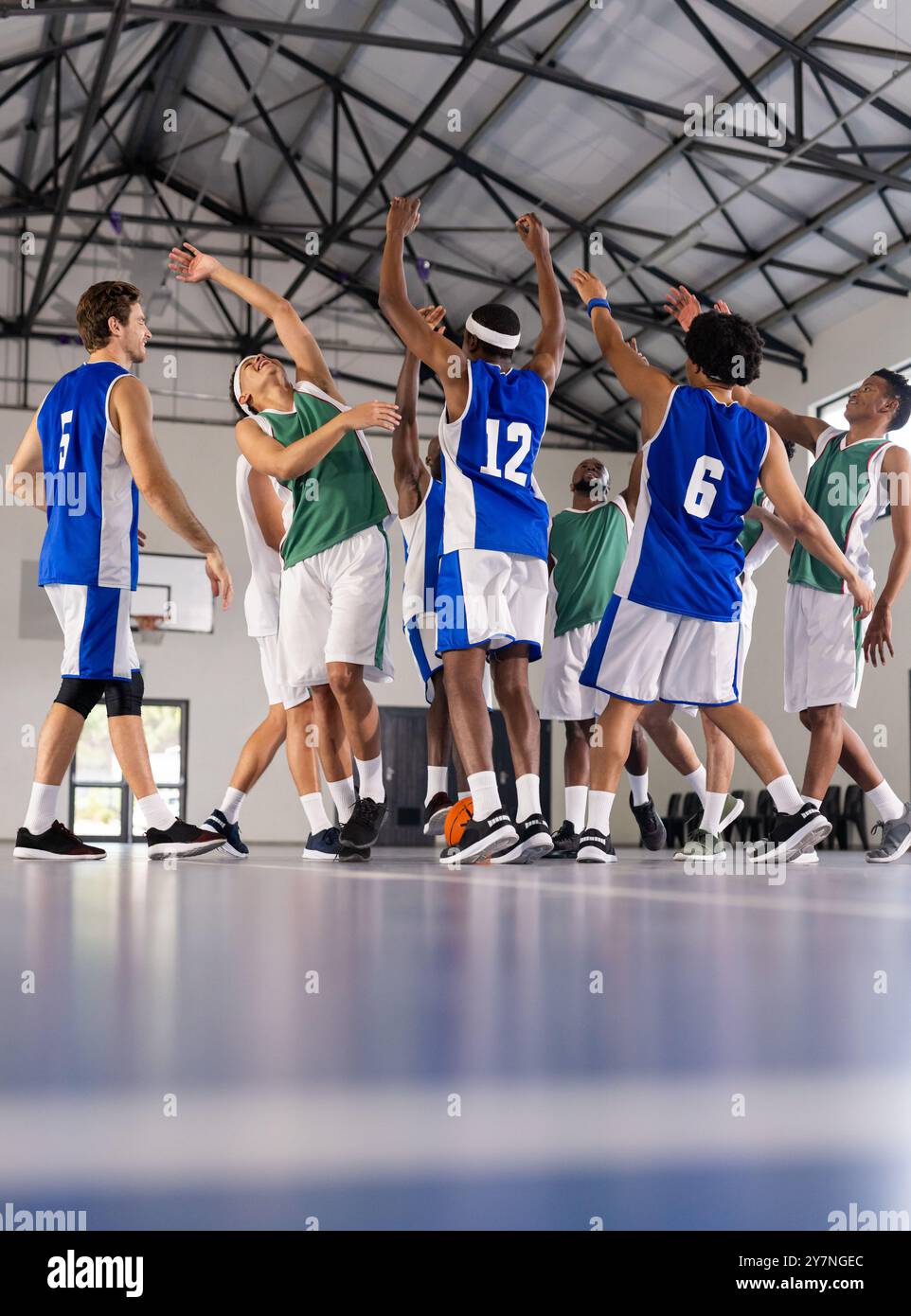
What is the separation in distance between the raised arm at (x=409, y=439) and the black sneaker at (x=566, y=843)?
5.53ft

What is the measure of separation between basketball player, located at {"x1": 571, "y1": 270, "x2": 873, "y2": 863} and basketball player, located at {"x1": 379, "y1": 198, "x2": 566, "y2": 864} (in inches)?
10.0

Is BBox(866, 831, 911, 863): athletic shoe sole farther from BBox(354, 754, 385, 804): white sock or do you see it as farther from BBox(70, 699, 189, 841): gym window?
BBox(70, 699, 189, 841): gym window

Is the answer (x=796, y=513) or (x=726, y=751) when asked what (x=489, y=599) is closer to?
(x=796, y=513)

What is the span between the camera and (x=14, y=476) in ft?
14.8

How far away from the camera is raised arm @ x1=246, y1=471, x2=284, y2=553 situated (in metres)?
5.53

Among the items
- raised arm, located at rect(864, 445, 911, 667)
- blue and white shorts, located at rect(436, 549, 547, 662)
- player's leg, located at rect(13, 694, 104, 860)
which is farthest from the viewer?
raised arm, located at rect(864, 445, 911, 667)

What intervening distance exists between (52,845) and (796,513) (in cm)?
287

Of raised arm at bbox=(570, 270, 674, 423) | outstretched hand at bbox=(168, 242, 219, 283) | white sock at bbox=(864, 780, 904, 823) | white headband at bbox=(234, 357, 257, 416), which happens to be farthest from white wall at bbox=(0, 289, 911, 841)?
outstretched hand at bbox=(168, 242, 219, 283)

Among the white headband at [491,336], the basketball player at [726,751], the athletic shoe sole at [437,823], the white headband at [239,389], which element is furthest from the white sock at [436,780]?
the white headband at [491,336]

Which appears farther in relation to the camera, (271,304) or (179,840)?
(271,304)

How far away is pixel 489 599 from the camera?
4.07m

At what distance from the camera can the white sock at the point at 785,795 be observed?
167 inches

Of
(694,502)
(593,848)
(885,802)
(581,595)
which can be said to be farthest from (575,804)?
(694,502)
